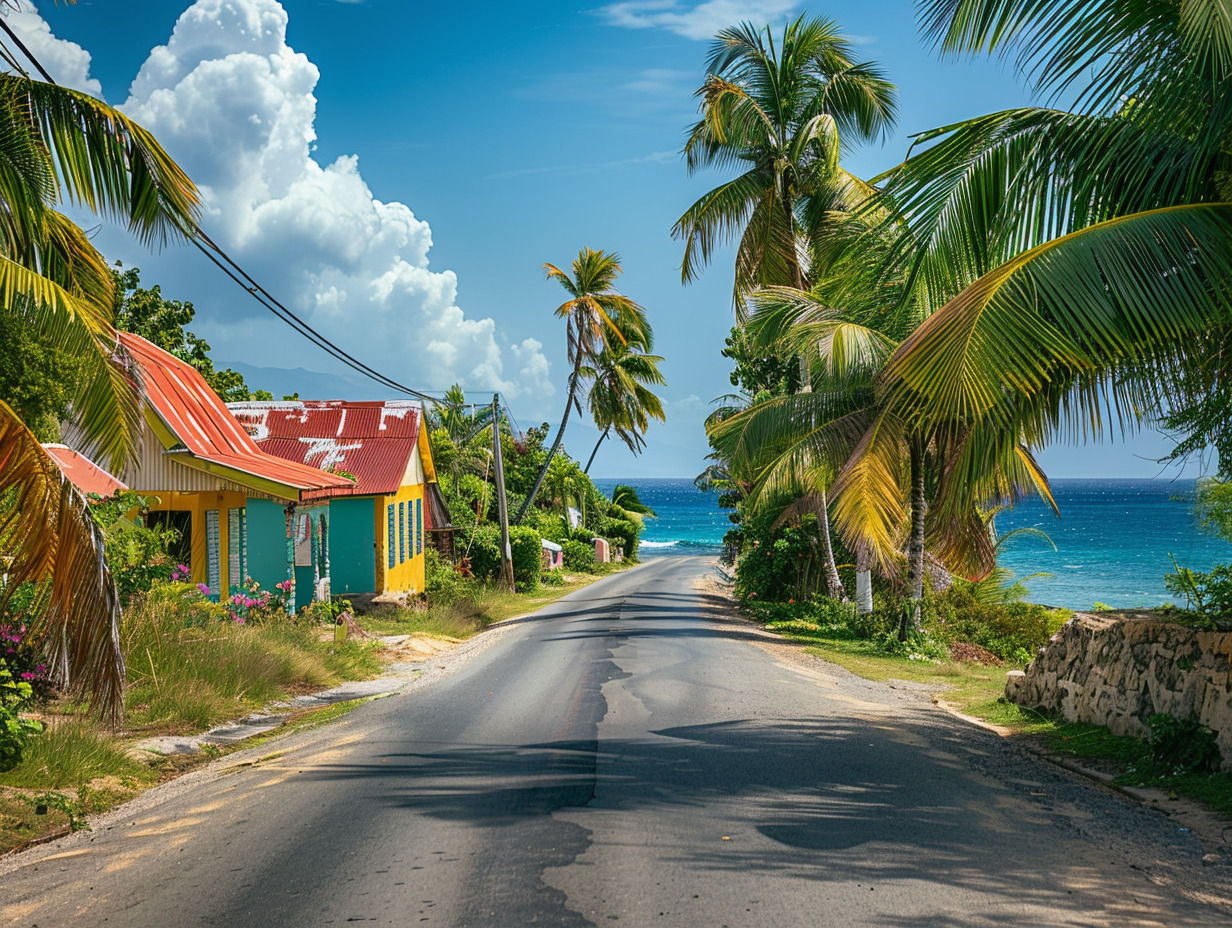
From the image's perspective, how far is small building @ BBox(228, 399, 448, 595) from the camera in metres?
23.4

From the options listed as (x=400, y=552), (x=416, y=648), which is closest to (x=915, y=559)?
(x=416, y=648)

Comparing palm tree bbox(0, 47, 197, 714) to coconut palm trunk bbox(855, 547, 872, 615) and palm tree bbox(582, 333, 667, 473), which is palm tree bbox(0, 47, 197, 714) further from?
palm tree bbox(582, 333, 667, 473)

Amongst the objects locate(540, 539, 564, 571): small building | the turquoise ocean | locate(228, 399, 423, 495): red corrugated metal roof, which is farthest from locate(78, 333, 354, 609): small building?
locate(540, 539, 564, 571): small building

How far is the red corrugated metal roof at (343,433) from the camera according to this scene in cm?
2411

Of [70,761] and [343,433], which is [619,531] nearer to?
[343,433]

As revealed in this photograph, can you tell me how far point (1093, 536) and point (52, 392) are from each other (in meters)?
91.2

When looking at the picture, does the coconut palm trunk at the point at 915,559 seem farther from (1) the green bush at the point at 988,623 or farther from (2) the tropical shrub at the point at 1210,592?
(2) the tropical shrub at the point at 1210,592

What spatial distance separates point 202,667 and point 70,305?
5149mm

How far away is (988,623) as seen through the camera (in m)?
19.6

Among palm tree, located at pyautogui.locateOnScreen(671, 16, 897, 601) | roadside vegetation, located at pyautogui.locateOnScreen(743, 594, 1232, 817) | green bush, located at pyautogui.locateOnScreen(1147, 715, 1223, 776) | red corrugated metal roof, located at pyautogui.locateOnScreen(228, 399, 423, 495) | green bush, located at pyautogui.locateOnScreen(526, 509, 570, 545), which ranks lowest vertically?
roadside vegetation, located at pyautogui.locateOnScreen(743, 594, 1232, 817)

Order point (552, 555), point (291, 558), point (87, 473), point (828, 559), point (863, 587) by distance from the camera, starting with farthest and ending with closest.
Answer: point (552, 555) < point (828, 559) < point (863, 587) < point (291, 558) < point (87, 473)

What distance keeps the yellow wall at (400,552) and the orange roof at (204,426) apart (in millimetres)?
4290

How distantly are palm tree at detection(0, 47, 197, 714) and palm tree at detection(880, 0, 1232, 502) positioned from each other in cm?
560

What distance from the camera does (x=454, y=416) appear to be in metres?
48.8
